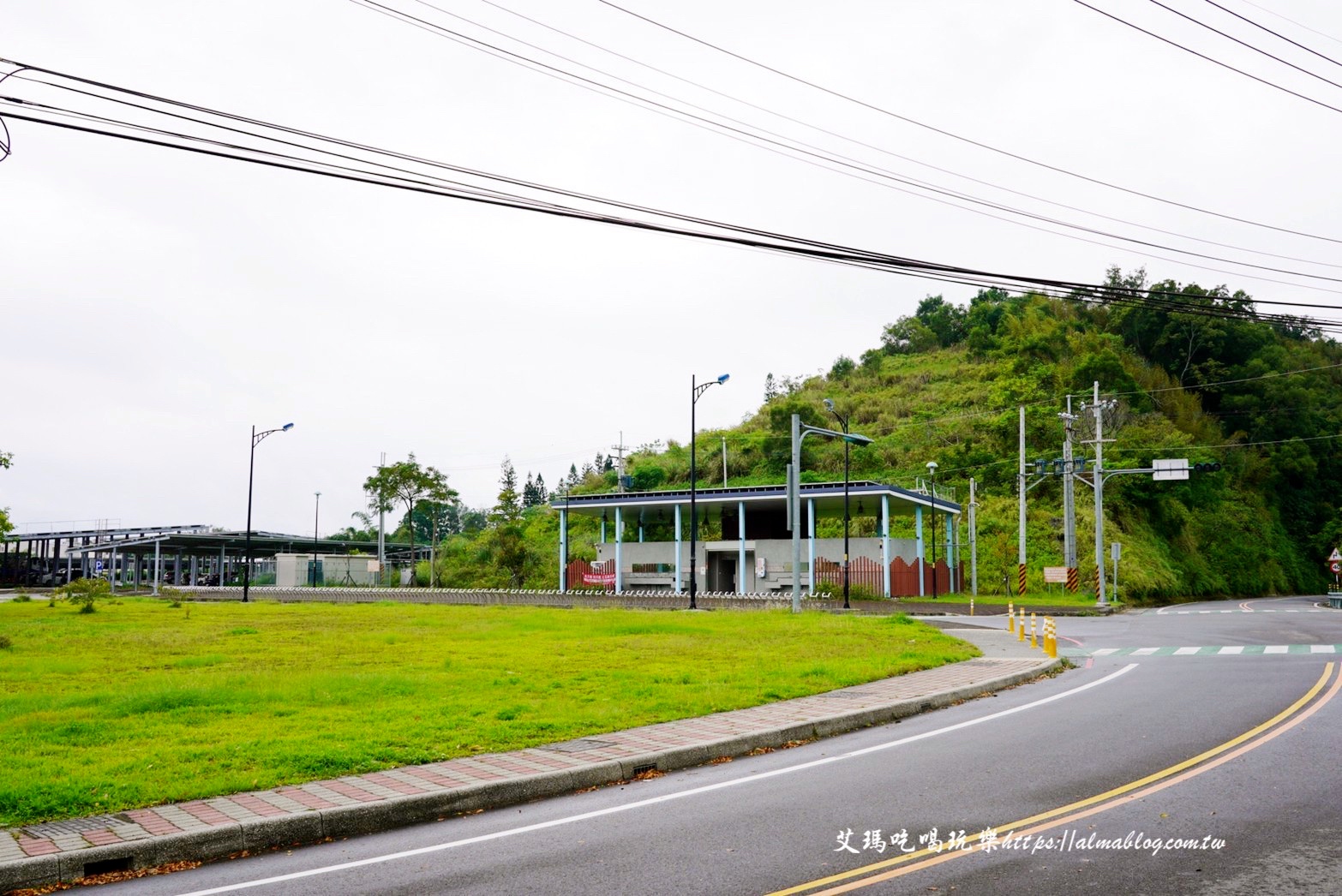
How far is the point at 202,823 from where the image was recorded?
24.2ft

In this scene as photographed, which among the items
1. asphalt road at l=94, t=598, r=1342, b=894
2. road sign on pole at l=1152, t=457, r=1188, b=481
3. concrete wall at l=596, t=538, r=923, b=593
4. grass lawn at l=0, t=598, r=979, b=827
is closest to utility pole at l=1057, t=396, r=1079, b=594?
road sign on pole at l=1152, t=457, r=1188, b=481

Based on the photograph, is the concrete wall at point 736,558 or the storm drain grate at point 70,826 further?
the concrete wall at point 736,558

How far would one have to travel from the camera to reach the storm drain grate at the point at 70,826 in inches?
282

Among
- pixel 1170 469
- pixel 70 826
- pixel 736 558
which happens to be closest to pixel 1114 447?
pixel 1170 469

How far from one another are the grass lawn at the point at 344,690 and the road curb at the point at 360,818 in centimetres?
123

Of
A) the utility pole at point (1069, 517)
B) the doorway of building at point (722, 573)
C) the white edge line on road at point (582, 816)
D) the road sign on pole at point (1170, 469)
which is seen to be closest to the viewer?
the white edge line on road at point (582, 816)

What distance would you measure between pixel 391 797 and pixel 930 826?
14.1 feet

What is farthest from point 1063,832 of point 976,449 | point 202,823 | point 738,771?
point 976,449

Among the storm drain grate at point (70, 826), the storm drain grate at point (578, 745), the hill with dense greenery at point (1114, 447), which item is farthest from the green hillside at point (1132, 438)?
the storm drain grate at point (70, 826)

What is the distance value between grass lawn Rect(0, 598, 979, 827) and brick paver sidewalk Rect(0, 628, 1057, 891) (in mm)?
435

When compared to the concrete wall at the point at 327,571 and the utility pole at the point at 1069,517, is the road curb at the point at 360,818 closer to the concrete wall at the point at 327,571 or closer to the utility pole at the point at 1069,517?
the utility pole at the point at 1069,517

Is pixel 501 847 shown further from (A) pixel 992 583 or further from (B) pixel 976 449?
(B) pixel 976 449

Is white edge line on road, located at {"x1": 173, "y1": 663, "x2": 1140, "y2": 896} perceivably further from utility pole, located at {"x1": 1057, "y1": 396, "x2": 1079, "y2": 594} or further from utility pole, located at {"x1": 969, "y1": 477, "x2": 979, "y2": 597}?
utility pole, located at {"x1": 1057, "y1": 396, "x2": 1079, "y2": 594}

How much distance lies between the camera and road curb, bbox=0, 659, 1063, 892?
661 centimetres
